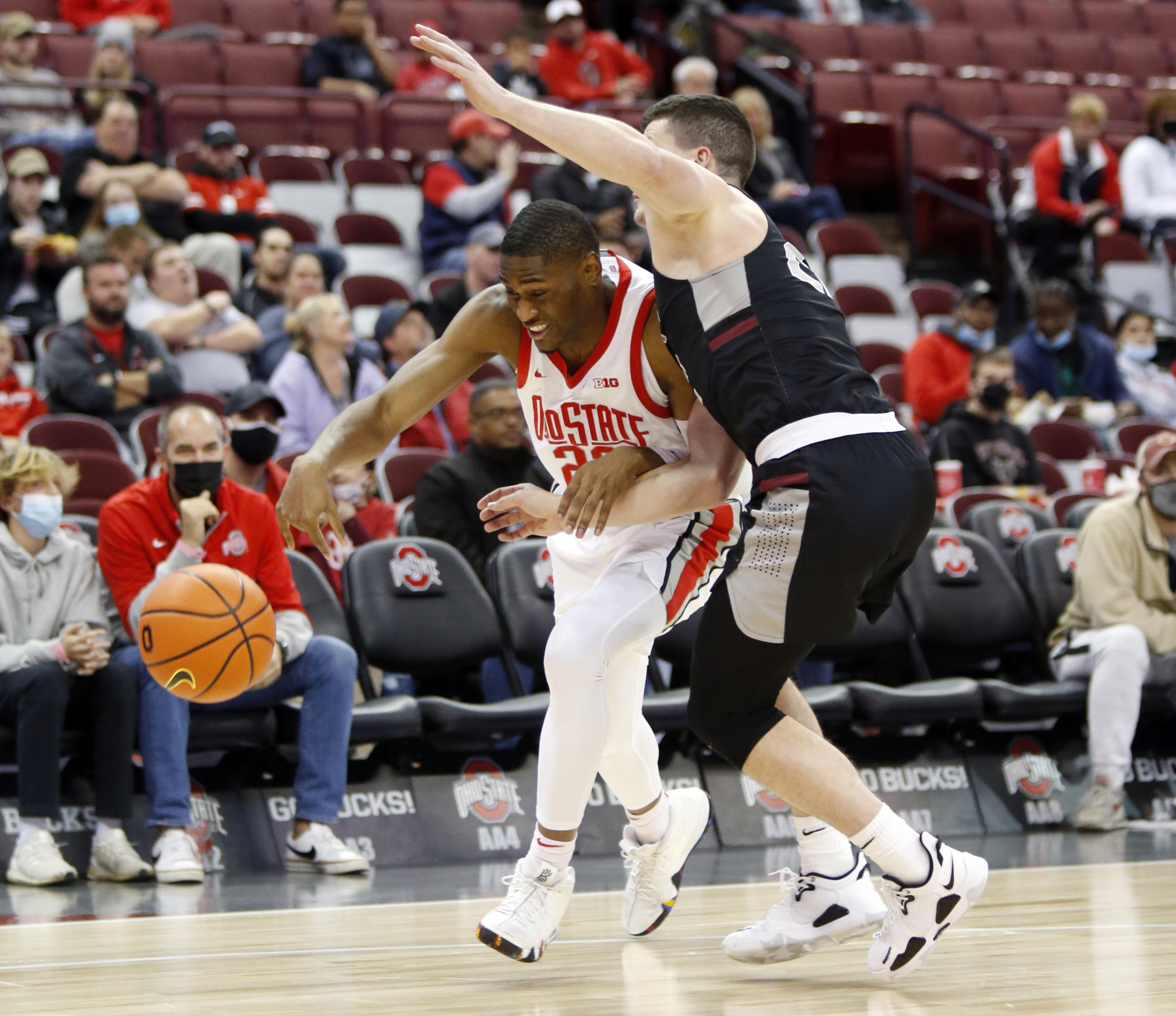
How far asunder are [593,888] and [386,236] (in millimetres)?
6352

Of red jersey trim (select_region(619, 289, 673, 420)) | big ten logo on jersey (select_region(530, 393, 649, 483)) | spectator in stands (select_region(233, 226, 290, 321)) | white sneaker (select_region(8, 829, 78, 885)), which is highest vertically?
red jersey trim (select_region(619, 289, 673, 420))

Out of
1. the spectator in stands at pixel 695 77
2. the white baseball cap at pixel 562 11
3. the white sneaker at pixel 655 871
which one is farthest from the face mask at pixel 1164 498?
the white baseball cap at pixel 562 11

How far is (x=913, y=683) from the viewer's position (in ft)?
23.1

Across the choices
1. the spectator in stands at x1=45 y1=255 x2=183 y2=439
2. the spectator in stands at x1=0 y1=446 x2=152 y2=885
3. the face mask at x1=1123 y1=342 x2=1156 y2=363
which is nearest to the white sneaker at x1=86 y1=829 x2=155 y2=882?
the spectator in stands at x1=0 y1=446 x2=152 y2=885

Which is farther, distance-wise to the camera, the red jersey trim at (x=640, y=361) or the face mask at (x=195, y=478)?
the face mask at (x=195, y=478)

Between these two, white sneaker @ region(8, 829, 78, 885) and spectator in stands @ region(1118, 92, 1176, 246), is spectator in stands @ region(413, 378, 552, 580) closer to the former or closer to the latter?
white sneaker @ region(8, 829, 78, 885)

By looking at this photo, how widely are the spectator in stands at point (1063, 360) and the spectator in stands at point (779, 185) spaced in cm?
187

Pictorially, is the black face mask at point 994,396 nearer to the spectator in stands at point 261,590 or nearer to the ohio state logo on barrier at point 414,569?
the ohio state logo on barrier at point 414,569

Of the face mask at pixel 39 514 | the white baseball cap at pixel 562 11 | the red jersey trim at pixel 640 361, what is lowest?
the face mask at pixel 39 514

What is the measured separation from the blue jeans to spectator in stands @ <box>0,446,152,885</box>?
9 centimetres

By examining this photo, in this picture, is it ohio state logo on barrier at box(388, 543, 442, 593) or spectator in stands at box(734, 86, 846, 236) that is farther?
spectator in stands at box(734, 86, 846, 236)

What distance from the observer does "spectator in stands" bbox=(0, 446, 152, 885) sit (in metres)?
5.29

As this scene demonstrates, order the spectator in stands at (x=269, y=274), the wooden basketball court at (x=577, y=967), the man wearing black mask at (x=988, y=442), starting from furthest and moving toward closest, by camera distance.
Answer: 1. the spectator in stands at (x=269, y=274)
2. the man wearing black mask at (x=988, y=442)
3. the wooden basketball court at (x=577, y=967)

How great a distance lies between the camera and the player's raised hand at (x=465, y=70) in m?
3.10
